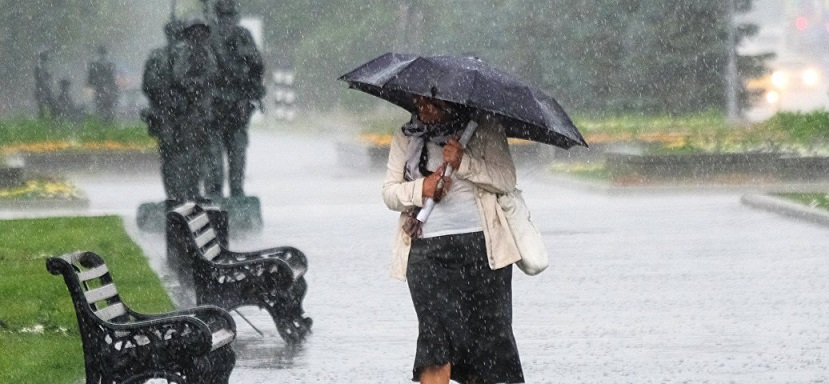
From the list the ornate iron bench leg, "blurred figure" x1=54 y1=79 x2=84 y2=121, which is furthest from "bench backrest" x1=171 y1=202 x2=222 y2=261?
"blurred figure" x1=54 y1=79 x2=84 y2=121

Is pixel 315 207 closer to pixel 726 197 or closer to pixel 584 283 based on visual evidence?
pixel 726 197

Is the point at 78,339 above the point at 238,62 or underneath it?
underneath

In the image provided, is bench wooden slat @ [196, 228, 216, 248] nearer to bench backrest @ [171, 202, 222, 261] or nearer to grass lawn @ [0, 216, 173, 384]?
bench backrest @ [171, 202, 222, 261]

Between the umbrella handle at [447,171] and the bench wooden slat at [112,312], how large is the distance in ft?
4.86

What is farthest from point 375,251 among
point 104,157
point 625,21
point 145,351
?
point 625,21

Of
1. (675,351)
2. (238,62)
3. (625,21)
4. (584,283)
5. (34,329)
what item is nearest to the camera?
(675,351)

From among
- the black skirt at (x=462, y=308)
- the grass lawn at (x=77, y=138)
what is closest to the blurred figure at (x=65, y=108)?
the grass lawn at (x=77, y=138)

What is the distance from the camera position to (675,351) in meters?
10.1

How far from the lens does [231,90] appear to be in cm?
1848

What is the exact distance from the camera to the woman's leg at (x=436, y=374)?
298 inches

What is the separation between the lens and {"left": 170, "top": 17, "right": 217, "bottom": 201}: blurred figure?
17.6 meters

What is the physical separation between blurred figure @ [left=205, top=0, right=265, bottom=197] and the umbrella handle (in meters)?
10.9

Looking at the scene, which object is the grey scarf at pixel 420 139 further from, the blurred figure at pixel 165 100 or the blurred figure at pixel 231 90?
the blurred figure at pixel 231 90

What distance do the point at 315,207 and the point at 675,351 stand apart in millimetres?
14638
